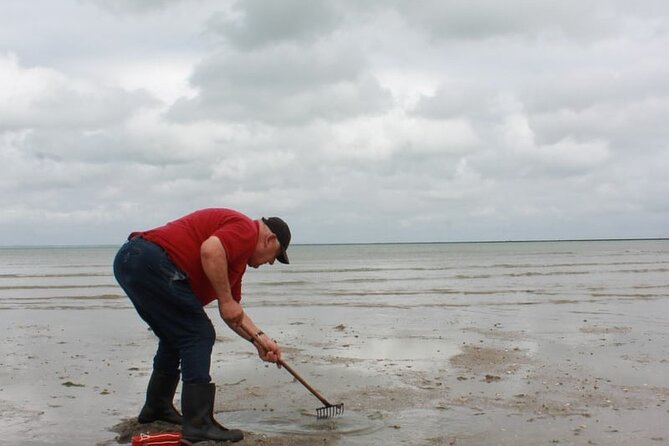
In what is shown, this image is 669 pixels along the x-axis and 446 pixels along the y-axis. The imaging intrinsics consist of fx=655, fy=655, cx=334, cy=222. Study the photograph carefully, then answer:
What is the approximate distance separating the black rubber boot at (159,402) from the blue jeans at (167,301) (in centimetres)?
52

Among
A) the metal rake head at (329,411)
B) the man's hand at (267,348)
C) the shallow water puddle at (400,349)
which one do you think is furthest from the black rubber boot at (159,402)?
the shallow water puddle at (400,349)

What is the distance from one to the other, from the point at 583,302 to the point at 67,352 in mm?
10916

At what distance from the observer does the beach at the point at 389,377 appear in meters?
4.64

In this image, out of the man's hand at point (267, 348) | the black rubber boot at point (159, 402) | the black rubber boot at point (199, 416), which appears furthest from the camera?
the black rubber boot at point (159, 402)

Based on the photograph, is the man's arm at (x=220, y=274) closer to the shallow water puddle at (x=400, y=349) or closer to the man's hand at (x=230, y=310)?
the man's hand at (x=230, y=310)

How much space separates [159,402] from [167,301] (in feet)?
3.29

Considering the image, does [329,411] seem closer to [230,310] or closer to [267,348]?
[267,348]

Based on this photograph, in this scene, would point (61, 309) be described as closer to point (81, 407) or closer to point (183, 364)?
point (81, 407)

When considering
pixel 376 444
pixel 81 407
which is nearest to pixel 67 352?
pixel 81 407

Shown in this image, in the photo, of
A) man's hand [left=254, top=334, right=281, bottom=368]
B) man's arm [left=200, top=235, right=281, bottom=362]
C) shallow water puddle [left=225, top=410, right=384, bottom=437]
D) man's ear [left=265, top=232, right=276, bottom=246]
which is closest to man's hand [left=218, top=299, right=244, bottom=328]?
man's arm [left=200, top=235, right=281, bottom=362]

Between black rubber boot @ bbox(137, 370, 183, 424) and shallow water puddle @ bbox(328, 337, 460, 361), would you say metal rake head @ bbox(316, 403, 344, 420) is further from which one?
shallow water puddle @ bbox(328, 337, 460, 361)

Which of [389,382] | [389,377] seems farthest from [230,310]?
[389,377]

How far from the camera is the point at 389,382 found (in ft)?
20.5

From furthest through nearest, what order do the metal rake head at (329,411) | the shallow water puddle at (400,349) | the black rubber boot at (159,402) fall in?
the shallow water puddle at (400,349), the metal rake head at (329,411), the black rubber boot at (159,402)
